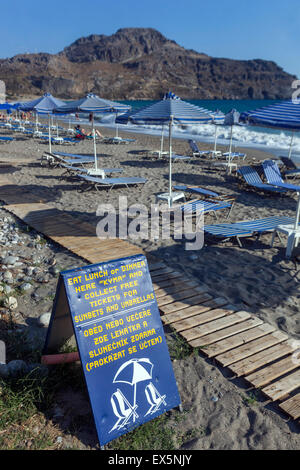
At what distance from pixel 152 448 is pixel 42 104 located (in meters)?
13.3

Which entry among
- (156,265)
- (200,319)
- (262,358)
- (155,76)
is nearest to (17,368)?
(200,319)

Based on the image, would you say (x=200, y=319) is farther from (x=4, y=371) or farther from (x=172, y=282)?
(x=4, y=371)

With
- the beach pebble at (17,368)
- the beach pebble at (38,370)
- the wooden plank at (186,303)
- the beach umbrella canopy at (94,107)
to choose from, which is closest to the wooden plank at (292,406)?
the wooden plank at (186,303)

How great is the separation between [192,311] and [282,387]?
1321 millimetres

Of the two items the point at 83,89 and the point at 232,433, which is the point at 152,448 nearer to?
the point at 232,433

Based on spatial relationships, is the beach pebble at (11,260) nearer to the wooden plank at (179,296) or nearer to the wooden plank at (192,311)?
the wooden plank at (179,296)

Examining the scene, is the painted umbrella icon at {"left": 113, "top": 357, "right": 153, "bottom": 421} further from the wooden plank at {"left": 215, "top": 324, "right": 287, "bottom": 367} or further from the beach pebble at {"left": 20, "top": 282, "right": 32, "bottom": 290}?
the beach pebble at {"left": 20, "top": 282, "right": 32, "bottom": 290}

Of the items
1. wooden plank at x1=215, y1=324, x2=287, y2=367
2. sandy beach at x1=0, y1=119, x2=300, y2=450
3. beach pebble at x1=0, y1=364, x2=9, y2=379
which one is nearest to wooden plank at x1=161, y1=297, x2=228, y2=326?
sandy beach at x1=0, y1=119, x2=300, y2=450

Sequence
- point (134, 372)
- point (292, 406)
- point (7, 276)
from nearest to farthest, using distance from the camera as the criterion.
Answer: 1. point (134, 372)
2. point (292, 406)
3. point (7, 276)

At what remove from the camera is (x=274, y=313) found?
4094 mm

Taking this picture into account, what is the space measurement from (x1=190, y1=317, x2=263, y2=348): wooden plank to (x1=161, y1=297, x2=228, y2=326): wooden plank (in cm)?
38

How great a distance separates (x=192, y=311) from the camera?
404 centimetres

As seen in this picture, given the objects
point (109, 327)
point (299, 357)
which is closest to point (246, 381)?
point (299, 357)

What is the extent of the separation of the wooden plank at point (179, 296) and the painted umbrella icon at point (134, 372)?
1.49 meters
